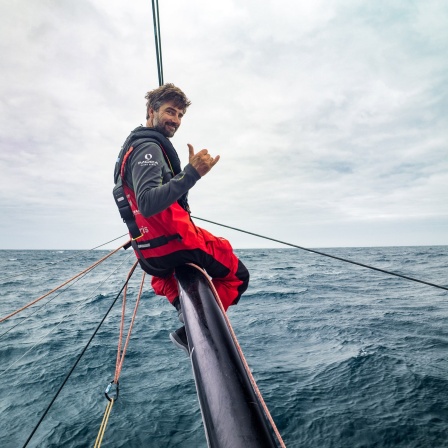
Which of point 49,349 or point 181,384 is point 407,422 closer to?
point 181,384

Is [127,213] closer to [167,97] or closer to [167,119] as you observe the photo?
[167,119]

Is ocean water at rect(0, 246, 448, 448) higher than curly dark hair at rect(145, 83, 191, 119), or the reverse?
curly dark hair at rect(145, 83, 191, 119)

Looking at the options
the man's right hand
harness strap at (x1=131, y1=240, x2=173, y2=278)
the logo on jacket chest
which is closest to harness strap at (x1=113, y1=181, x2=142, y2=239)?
harness strap at (x1=131, y1=240, x2=173, y2=278)

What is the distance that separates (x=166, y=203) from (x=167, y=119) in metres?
0.87

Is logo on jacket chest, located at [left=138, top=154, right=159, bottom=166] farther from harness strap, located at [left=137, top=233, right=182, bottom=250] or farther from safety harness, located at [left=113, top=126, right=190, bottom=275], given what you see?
harness strap, located at [left=137, top=233, right=182, bottom=250]

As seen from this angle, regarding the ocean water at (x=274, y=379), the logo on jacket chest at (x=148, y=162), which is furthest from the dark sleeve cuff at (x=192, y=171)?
the ocean water at (x=274, y=379)

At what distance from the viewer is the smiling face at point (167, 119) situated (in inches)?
87.8

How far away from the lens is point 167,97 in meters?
2.25

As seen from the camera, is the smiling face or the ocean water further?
the ocean water

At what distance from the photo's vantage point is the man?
176 centimetres

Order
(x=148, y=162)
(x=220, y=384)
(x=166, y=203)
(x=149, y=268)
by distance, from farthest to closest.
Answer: (x=149, y=268) < (x=148, y=162) < (x=166, y=203) < (x=220, y=384)

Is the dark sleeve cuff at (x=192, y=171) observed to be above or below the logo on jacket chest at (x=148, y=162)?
below

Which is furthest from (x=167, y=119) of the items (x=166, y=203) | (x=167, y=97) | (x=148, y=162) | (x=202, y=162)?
(x=166, y=203)

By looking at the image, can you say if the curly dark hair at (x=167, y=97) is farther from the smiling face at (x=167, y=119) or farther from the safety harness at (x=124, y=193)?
the safety harness at (x=124, y=193)
